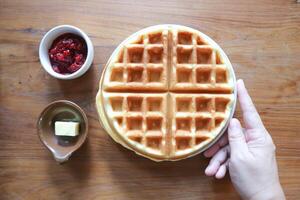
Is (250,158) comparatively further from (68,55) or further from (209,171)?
(68,55)

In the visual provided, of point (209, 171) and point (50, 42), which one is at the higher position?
point (50, 42)

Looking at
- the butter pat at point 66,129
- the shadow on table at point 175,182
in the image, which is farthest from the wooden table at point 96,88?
the butter pat at point 66,129

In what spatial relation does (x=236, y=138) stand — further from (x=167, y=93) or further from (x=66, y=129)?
(x=66, y=129)

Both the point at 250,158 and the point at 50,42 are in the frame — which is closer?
the point at 250,158

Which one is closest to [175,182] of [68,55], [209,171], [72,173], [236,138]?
[209,171]

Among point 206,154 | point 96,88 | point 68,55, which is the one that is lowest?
point 206,154

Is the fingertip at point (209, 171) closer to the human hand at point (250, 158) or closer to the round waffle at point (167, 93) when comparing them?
the human hand at point (250, 158)

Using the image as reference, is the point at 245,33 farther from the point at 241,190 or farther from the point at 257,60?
the point at 241,190
